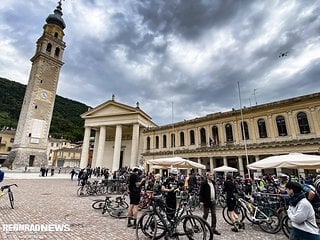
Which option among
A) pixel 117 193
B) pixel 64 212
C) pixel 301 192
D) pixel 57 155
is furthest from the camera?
pixel 57 155

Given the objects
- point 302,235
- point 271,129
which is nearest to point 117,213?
point 302,235

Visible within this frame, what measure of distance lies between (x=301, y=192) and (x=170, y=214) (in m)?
3.36

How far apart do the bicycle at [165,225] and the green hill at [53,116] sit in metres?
86.1

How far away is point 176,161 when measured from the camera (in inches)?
536

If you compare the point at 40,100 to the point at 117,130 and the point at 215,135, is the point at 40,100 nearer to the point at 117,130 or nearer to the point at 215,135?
the point at 117,130

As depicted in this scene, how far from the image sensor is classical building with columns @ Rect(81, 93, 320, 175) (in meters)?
20.8

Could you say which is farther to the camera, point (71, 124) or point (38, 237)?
point (71, 124)

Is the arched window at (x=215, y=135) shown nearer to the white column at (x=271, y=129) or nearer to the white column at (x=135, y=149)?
the white column at (x=271, y=129)

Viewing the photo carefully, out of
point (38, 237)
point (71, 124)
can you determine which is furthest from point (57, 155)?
point (38, 237)

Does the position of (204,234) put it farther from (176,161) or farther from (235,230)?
(176,161)

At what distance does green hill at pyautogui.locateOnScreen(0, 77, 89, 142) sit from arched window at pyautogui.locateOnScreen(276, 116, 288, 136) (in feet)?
263

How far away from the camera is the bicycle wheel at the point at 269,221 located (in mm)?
6157

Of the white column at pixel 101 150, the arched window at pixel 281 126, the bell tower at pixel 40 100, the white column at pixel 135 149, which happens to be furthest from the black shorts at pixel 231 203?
the bell tower at pixel 40 100

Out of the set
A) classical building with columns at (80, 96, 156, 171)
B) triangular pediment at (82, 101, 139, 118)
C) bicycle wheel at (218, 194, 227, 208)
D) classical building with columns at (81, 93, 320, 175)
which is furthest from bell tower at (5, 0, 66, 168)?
bicycle wheel at (218, 194, 227, 208)
